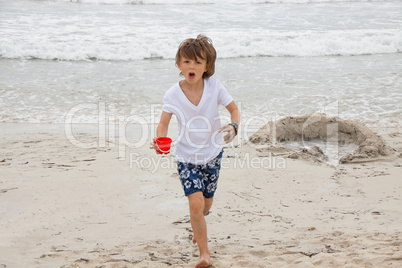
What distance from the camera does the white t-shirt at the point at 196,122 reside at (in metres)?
3.00

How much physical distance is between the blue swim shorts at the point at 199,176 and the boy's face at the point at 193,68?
545mm

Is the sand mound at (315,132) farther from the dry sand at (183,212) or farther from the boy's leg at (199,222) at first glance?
the boy's leg at (199,222)

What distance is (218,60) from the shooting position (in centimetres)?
1231

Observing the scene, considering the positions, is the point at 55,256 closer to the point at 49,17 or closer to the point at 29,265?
the point at 29,265

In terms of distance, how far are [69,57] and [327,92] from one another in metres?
6.92

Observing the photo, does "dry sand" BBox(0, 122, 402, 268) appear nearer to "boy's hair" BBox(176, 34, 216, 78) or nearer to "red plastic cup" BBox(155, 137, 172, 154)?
"red plastic cup" BBox(155, 137, 172, 154)

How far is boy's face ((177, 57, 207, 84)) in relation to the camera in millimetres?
2949

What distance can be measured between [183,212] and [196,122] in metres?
1.14

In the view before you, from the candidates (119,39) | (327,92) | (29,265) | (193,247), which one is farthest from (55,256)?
(119,39)
